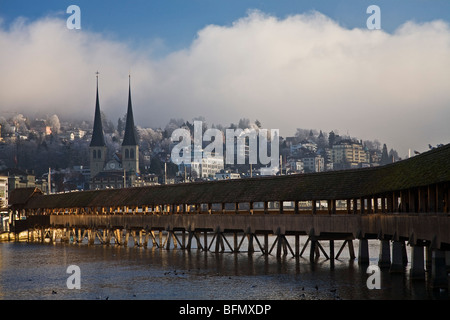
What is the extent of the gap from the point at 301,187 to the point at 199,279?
13992mm

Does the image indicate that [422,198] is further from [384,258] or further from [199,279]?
[199,279]

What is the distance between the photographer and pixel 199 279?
170ft

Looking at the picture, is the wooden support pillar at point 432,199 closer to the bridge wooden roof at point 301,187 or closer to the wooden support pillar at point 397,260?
the bridge wooden roof at point 301,187

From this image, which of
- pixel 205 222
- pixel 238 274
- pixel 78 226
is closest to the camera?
pixel 238 274

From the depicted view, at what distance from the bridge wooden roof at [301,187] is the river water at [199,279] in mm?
5455

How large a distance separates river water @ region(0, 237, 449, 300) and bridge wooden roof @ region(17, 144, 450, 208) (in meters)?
5.45

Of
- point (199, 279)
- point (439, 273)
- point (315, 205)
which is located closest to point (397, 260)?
point (315, 205)


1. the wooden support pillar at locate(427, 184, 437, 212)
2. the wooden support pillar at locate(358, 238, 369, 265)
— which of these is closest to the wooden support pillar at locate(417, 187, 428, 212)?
the wooden support pillar at locate(427, 184, 437, 212)

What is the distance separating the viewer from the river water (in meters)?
43.6
